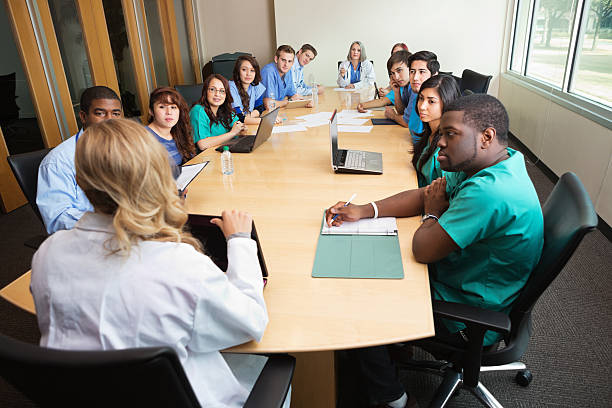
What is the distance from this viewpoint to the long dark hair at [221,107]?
2926 mm

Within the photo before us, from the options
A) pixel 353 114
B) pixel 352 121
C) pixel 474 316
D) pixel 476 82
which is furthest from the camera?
pixel 476 82

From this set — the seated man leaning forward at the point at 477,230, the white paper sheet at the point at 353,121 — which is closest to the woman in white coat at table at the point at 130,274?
the seated man leaning forward at the point at 477,230

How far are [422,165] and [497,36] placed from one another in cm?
521

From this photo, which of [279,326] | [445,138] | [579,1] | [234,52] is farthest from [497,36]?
[279,326]

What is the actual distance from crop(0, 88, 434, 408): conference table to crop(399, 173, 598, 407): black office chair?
156mm

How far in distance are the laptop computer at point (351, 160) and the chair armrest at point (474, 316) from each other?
102 cm

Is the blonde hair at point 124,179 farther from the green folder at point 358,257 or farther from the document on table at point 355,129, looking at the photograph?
the document on table at point 355,129

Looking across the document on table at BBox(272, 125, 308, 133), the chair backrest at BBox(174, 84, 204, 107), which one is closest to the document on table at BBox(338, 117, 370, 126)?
the document on table at BBox(272, 125, 308, 133)

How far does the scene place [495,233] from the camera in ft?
3.98

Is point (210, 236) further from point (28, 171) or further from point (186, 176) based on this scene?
point (28, 171)

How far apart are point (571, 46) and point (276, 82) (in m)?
2.88

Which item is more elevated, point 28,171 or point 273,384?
point 28,171

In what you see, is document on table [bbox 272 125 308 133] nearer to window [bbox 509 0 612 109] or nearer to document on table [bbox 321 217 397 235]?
document on table [bbox 321 217 397 235]

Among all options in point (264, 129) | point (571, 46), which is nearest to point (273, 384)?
point (264, 129)
